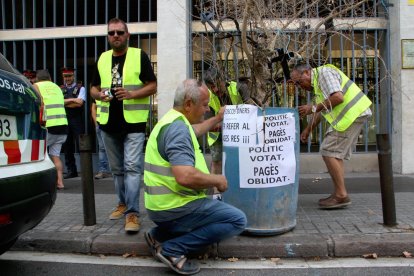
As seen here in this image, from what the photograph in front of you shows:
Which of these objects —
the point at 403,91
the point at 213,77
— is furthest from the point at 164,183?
the point at 403,91

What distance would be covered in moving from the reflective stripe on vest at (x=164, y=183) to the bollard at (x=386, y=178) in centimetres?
188

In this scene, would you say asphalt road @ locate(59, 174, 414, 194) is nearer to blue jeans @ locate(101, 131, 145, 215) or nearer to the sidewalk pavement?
the sidewalk pavement

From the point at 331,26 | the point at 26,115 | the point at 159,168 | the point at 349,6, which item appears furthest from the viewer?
the point at 331,26

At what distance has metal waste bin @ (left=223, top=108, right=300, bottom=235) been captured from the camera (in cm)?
395

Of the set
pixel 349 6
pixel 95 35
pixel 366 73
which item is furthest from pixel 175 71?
pixel 349 6

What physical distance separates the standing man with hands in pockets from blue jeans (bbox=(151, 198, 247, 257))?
943mm

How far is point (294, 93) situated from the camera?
8.05 metres

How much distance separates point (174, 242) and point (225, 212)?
462 millimetres

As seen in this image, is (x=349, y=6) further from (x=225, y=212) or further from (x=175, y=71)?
(x=175, y=71)

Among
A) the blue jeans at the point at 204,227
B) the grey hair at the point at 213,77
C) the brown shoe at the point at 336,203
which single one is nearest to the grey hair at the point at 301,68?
the grey hair at the point at 213,77

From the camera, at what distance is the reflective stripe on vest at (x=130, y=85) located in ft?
14.6

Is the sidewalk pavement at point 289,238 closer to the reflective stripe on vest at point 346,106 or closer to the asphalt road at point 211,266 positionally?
the asphalt road at point 211,266

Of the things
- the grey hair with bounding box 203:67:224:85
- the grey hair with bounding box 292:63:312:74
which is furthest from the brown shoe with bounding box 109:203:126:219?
the grey hair with bounding box 292:63:312:74

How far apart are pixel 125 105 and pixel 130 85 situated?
8.1 inches
